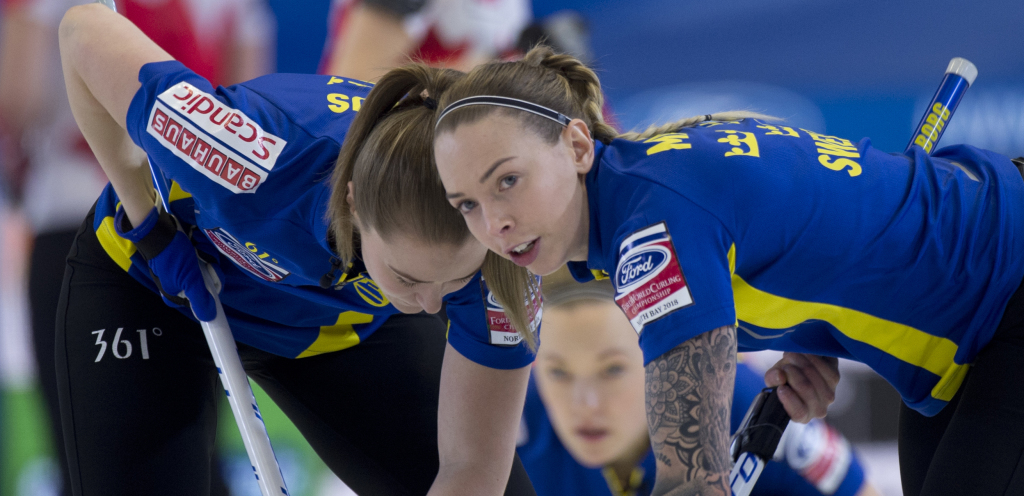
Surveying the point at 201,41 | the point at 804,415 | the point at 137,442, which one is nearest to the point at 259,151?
the point at 137,442

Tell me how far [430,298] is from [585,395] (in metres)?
0.81

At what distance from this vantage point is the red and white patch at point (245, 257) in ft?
4.75

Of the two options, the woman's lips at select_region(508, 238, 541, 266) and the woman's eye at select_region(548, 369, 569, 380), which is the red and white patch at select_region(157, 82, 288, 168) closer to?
the woman's lips at select_region(508, 238, 541, 266)

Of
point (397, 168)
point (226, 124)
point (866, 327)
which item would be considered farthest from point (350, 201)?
point (866, 327)

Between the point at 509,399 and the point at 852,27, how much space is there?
6.51ft

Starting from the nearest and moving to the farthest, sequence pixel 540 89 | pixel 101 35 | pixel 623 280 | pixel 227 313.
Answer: pixel 623 280
pixel 540 89
pixel 101 35
pixel 227 313

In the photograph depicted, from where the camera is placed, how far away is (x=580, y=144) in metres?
1.13

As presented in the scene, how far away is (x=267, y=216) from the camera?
4.41 feet

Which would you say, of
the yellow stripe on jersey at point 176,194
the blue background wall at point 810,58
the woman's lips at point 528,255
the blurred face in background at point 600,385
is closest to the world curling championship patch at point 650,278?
the woman's lips at point 528,255

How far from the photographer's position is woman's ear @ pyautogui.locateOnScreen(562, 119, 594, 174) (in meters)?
1.12

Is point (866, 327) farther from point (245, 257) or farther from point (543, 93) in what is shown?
point (245, 257)

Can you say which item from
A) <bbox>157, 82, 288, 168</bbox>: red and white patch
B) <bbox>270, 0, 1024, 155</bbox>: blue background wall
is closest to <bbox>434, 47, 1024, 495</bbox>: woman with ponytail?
<bbox>157, 82, 288, 168</bbox>: red and white patch

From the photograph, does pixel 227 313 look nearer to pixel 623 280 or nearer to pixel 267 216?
pixel 267 216

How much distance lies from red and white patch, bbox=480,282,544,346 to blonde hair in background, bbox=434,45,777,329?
1.07ft
